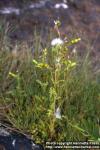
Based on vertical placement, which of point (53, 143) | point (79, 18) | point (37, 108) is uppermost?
point (37, 108)

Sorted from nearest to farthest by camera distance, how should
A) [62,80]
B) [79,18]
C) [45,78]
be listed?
[62,80]
[45,78]
[79,18]

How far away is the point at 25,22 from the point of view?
4.78m

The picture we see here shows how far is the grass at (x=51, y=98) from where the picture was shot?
296 centimetres

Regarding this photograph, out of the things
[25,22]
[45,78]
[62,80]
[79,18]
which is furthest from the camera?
[79,18]

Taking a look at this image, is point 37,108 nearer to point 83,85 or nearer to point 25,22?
point 83,85

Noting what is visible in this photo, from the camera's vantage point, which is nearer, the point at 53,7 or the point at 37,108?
the point at 37,108

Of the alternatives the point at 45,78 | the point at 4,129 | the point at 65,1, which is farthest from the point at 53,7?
the point at 4,129

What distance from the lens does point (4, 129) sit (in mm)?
2996

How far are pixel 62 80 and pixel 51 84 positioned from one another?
192 mm

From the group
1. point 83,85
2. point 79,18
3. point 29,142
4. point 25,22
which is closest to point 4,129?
point 29,142

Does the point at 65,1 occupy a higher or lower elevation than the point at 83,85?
lower

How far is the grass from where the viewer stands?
2.96m

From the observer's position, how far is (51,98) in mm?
2938

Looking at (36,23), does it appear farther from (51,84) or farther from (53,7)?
(51,84)
